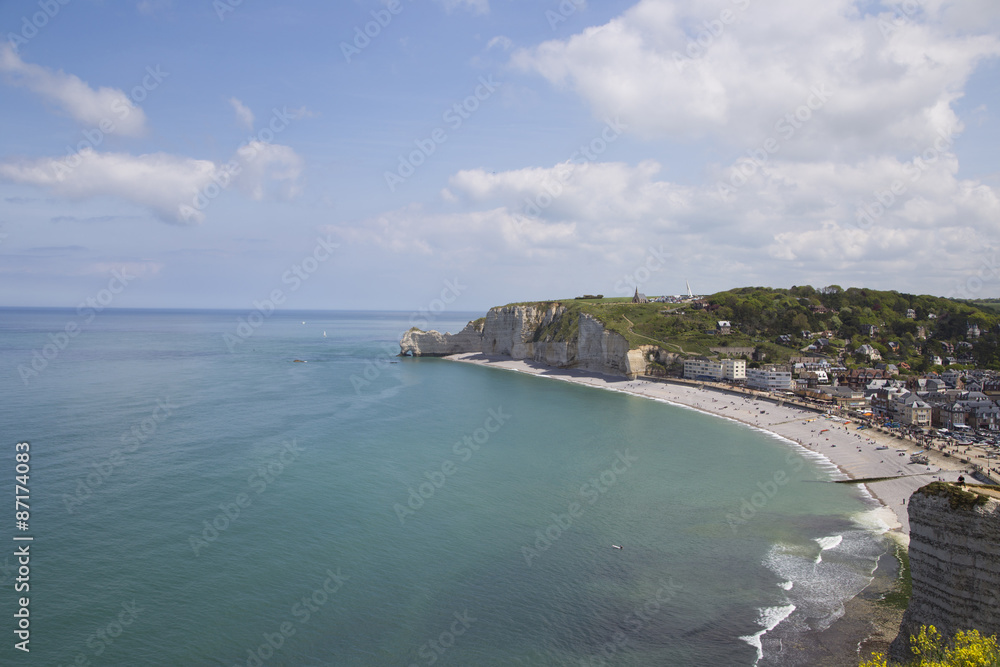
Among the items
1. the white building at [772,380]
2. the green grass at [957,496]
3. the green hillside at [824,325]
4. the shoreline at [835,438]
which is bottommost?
the shoreline at [835,438]

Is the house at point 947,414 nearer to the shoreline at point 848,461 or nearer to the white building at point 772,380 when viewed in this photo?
the shoreline at point 848,461

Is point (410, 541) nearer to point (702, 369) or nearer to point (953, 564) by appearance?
point (953, 564)

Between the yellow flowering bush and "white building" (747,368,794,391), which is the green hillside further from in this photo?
the yellow flowering bush

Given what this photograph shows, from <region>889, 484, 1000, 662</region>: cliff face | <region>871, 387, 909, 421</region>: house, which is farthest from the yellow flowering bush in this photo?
<region>871, 387, 909, 421</region>: house

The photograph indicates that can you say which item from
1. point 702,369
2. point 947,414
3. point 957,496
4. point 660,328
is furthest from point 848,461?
point 660,328

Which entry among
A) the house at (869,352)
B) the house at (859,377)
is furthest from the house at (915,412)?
the house at (869,352)

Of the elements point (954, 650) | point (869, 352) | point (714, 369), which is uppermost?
point (869, 352)
